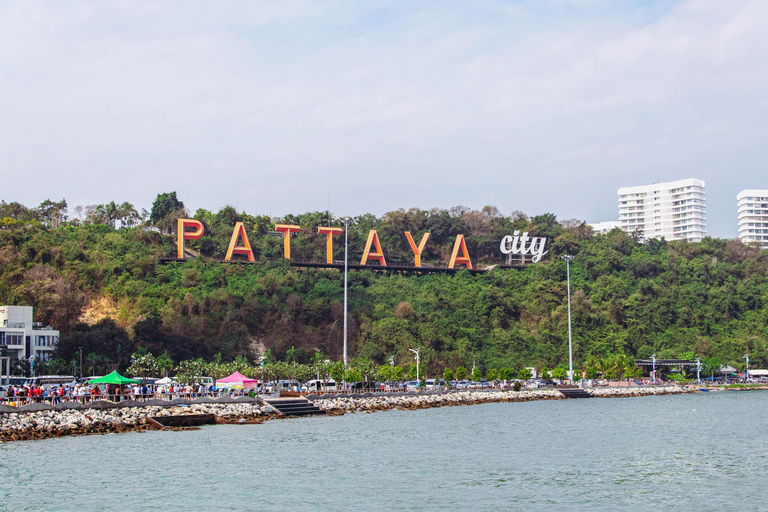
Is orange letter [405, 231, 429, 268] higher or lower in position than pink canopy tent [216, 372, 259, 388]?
higher

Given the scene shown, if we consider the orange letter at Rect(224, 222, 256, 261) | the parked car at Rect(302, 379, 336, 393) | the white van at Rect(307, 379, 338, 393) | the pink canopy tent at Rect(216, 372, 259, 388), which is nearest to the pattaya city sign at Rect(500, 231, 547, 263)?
the orange letter at Rect(224, 222, 256, 261)

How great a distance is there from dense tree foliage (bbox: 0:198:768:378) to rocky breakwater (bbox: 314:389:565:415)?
14.5 meters

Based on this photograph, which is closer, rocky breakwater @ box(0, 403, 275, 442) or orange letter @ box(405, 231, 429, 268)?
rocky breakwater @ box(0, 403, 275, 442)

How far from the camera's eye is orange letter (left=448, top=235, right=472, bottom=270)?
105100 mm

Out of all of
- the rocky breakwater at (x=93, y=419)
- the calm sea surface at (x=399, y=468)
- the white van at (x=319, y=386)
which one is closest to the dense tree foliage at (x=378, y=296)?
the white van at (x=319, y=386)

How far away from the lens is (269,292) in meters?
91.9

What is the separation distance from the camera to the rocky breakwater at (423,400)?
57.0m

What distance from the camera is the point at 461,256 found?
4252 inches

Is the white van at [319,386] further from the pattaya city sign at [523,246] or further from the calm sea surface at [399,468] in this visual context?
the pattaya city sign at [523,246]

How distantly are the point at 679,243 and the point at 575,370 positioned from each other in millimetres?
48052

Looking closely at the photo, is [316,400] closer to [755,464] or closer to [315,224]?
[755,464]

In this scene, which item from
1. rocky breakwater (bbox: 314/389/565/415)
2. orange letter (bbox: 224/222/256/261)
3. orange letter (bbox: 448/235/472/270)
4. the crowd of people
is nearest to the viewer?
the crowd of people

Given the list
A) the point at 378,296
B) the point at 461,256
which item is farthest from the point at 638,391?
the point at 461,256

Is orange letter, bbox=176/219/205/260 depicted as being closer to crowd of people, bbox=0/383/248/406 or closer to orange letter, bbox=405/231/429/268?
orange letter, bbox=405/231/429/268
